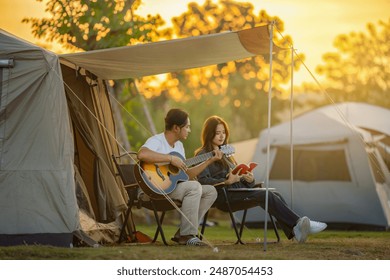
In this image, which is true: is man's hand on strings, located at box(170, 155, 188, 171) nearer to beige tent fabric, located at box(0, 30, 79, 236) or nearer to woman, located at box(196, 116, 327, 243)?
woman, located at box(196, 116, 327, 243)

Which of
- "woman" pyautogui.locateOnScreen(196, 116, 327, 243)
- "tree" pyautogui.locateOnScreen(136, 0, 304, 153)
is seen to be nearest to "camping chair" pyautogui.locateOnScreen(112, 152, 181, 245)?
"woman" pyautogui.locateOnScreen(196, 116, 327, 243)

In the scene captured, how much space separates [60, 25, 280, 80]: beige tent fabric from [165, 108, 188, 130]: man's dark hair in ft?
1.44

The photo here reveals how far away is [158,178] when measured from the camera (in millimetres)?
5930

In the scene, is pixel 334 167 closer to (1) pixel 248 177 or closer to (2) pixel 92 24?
(2) pixel 92 24

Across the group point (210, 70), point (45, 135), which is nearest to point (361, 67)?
point (210, 70)

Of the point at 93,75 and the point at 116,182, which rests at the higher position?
the point at 93,75

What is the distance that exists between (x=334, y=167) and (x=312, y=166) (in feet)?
0.81

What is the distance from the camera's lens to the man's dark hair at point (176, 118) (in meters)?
6.05

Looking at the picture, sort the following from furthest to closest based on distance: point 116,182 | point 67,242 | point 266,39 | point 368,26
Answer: point 368,26
point 116,182
point 266,39
point 67,242

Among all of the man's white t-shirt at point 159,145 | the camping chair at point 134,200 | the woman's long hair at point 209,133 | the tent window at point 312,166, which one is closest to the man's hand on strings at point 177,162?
the man's white t-shirt at point 159,145

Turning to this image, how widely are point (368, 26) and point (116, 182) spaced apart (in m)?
16.1

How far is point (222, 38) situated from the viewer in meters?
5.96
